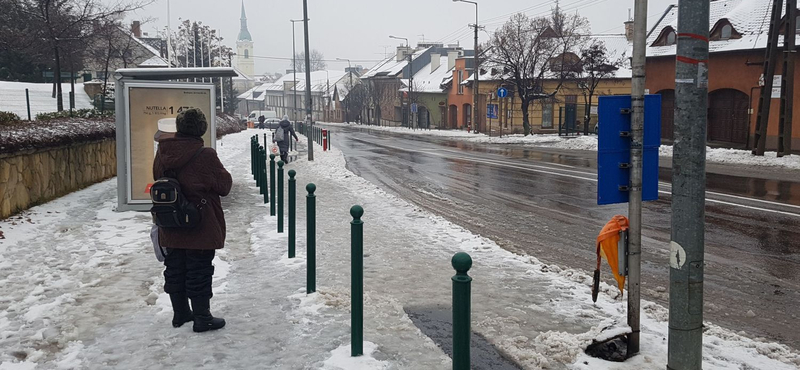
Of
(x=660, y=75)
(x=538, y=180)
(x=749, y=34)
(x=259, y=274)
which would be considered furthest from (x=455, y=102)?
(x=259, y=274)

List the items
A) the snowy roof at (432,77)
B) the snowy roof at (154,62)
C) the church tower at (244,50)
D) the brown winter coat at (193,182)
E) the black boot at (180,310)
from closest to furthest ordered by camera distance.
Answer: the brown winter coat at (193,182) < the black boot at (180,310) < the snowy roof at (154,62) < the snowy roof at (432,77) < the church tower at (244,50)

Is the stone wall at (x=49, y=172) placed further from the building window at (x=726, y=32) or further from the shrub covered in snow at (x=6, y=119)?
the building window at (x=726, y=32)

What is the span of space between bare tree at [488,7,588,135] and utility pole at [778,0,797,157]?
1966cm

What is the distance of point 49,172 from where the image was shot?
36.1 ft

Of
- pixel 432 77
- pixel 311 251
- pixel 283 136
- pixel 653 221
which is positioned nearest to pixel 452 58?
pixel 432 77

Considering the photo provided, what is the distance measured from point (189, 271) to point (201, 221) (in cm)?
41

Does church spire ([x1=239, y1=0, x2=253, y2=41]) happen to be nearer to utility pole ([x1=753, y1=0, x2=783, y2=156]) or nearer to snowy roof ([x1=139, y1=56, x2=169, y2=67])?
snowy roof ([x1=139, y1=56, x2=169, y2=67])

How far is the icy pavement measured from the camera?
4.79 m

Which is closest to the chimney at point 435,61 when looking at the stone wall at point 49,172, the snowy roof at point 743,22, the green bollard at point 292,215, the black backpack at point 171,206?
the snowy roof at point 743,22

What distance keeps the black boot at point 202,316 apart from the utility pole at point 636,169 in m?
3.16

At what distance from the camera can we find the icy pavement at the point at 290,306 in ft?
15.7

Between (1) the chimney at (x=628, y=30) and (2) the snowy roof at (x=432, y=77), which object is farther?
(2) the snowy roof at (x=432, y=77)

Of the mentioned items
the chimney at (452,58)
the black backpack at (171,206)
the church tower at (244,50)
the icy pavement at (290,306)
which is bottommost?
the icy pavement at (290,306)

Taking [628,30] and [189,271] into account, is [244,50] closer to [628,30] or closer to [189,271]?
[628,30]
